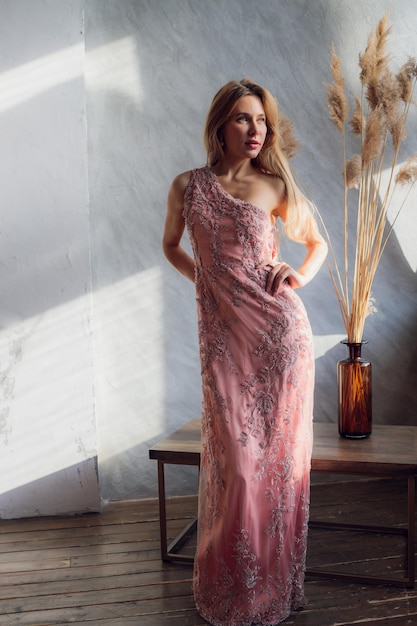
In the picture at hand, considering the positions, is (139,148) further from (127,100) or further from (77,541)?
(77,541)

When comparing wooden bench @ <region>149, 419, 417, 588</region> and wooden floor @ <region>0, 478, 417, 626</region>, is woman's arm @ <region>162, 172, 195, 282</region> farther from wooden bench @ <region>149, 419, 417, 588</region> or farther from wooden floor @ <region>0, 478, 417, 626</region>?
wooden floor @ <region>0, 478, 417, 626</region>

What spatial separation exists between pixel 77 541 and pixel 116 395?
2.50ft

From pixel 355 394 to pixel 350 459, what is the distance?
348 millimetres

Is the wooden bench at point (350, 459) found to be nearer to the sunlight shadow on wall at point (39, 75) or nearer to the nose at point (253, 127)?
the nose at point (253, 127)

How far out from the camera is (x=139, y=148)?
3.33 m

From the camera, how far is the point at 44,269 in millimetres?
3197

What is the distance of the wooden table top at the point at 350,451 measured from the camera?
244 cm

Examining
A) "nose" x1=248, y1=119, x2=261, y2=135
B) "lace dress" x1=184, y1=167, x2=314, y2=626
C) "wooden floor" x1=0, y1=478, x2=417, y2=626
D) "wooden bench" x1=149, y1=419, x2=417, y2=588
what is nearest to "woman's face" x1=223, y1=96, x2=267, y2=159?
"nose" x1=248, y1=119, x2=261, y2=135

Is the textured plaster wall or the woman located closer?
the woman

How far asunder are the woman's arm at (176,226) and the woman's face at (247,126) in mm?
229

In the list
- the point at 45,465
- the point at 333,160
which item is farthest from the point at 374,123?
the point at 45,465

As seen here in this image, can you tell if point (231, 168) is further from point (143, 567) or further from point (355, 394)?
point (143, 567)

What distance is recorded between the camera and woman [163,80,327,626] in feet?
7.11

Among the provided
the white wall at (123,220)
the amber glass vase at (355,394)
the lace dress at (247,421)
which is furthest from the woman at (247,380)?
the white wall at (123,220)
